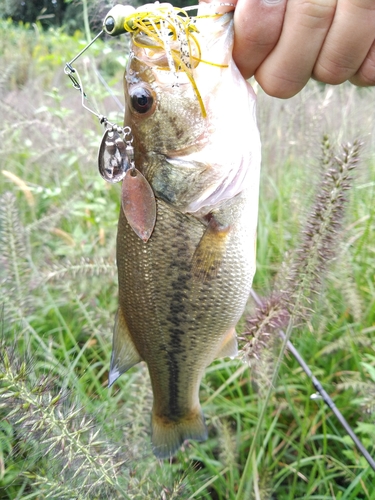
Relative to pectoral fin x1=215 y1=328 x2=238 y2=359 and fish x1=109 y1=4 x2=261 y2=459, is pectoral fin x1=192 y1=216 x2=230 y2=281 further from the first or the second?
pectoral fin x1=215 y1=328 x2=238 y2=359

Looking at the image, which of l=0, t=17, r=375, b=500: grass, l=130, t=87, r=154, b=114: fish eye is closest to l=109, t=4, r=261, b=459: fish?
l=130, t=87, r=154, b=114: fish eye

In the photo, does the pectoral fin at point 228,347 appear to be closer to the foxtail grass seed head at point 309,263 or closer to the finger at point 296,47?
the foxtail grass seed head at point 309,263

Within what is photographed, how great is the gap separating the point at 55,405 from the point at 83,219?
2170 mm

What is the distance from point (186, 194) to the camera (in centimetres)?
122

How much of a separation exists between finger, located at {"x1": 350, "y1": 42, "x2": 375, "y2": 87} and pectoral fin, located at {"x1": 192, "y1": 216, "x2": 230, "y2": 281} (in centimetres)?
50

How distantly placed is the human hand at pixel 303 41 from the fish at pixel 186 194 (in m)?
0.05

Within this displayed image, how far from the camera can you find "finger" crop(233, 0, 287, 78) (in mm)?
983

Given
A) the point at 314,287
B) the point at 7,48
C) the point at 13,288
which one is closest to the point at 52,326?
the point at 13,288

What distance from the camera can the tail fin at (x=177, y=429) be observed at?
1.50 meters

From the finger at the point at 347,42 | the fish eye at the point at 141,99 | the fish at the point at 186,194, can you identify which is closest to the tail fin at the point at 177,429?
the fish at the point at 186,194

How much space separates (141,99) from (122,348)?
0.74 meters

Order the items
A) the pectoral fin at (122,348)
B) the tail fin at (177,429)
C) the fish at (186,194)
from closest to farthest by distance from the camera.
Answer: the fish at (186,194)
the pectoral fin at (122,348)
the tail fin at (177,429)

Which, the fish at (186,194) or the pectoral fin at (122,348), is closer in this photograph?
the fish at (186,194)

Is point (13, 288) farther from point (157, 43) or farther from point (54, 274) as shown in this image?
point (157, 43)
